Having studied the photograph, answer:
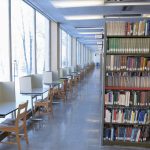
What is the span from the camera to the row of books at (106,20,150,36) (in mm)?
3842

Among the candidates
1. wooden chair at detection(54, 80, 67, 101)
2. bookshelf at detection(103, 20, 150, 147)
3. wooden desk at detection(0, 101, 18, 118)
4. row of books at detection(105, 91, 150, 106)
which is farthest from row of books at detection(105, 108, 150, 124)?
wooden chair at detection(54, 80, 67, 101)

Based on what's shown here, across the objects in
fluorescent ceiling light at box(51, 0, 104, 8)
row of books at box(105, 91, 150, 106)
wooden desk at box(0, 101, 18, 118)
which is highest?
fluorescent ceiling light at box(51, 0, 104, 8)

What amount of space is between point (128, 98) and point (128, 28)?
1.22m

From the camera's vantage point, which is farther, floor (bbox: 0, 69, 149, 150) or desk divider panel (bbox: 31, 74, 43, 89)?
desk divider panel (bbox: 31, 74, 43, 89)

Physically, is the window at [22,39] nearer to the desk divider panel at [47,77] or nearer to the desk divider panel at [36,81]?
the desk divider panel at [36,81]

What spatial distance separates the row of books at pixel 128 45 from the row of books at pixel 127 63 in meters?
0.12

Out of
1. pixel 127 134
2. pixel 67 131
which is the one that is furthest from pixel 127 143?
pixel 67 131

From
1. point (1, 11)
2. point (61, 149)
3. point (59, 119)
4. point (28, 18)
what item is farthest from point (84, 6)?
point (61, 149)

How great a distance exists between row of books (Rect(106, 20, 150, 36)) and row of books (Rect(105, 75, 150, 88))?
2.52 ft

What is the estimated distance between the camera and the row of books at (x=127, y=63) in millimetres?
3893

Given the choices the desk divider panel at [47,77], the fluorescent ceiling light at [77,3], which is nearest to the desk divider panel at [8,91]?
the fluorescent ceiling light at [77,3]

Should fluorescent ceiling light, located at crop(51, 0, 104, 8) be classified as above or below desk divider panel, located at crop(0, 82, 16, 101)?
above

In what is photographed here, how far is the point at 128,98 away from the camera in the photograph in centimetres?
399

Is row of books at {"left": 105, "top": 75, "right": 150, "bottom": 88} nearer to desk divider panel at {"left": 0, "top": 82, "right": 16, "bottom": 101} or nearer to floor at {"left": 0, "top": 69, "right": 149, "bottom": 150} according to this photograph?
floor at {"left": 0, "top": 69, "right": 149, "bottom": 150}
